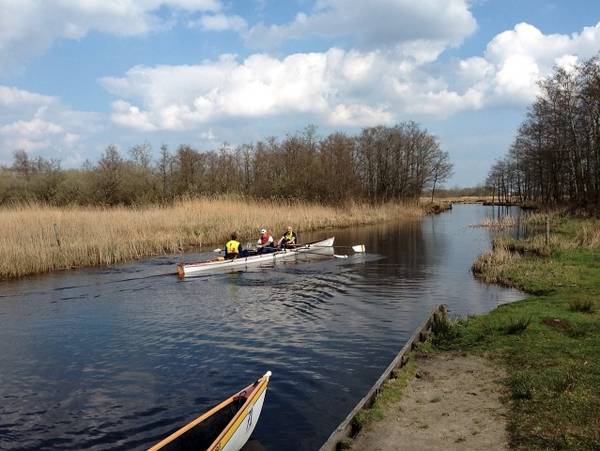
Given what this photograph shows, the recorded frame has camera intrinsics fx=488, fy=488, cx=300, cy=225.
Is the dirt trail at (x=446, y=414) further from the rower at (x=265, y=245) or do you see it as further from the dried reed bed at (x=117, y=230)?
the dried reed bed at (x=117, y=230)

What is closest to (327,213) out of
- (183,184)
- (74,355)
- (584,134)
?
(183,184)

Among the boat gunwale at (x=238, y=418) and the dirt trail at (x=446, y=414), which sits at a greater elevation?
the boat gunwale at (x=238, y=418)

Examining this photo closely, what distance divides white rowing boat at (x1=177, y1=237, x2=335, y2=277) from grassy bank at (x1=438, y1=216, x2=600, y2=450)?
8.56 metres

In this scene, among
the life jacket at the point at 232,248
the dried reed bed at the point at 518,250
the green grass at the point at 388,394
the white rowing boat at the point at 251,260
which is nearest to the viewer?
the green grass at the point at 388,394

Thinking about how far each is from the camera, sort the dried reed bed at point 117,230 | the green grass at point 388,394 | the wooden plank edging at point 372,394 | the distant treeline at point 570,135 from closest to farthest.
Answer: the wooden plank edging at point 372,394, the green grass at point 388,394, the dried reed bed at point 117,230, the distant treeline at point 570,135

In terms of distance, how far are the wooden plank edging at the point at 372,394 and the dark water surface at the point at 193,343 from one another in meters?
0.69

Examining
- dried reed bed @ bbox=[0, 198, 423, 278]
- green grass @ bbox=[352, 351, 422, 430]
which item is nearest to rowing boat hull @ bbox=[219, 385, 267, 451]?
green grass @ bbox=[352, 351, 422, 430]

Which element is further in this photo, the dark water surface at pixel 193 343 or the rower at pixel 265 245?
the rower at pixel 265 245

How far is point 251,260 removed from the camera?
66.4 ft

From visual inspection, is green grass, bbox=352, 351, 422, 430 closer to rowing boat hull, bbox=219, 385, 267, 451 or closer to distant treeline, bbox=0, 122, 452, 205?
rowing boat hull, bbox=219, 385, 267, 451

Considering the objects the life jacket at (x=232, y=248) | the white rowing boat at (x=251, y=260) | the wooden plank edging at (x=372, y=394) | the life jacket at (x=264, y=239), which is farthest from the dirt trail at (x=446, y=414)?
the life jacket at (x=264, y=239)

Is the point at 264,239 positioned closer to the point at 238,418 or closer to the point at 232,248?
the point at 232,248

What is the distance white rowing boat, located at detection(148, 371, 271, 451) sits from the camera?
5.16m

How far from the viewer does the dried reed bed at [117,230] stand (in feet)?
63.6
